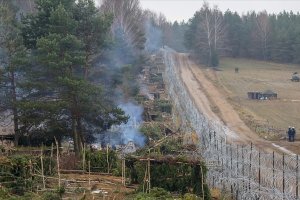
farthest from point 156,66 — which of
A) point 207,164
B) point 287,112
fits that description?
point 207,164

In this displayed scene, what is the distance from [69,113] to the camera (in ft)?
93.3

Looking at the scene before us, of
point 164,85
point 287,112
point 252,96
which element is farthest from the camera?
point 164,85

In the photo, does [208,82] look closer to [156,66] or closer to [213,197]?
[156,66]

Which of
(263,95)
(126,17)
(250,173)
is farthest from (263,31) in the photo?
(250,173)

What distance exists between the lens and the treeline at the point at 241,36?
253 ft

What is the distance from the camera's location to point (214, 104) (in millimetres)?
51094

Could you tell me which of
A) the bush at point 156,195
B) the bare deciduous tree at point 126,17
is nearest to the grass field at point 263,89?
the bare deciduous tree at point 126,17

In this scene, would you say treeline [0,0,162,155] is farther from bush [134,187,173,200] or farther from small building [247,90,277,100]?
small building [247,90,277,100]

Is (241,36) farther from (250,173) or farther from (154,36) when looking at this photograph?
(250,173)

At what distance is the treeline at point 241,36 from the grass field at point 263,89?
2.18 metres

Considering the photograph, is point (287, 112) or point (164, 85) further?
point (164, 85)

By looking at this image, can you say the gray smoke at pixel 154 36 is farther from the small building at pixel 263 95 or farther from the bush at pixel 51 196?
the bush at pixel 51 196

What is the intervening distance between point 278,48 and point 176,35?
1864 inches

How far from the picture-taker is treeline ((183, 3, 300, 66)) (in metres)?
77.1
